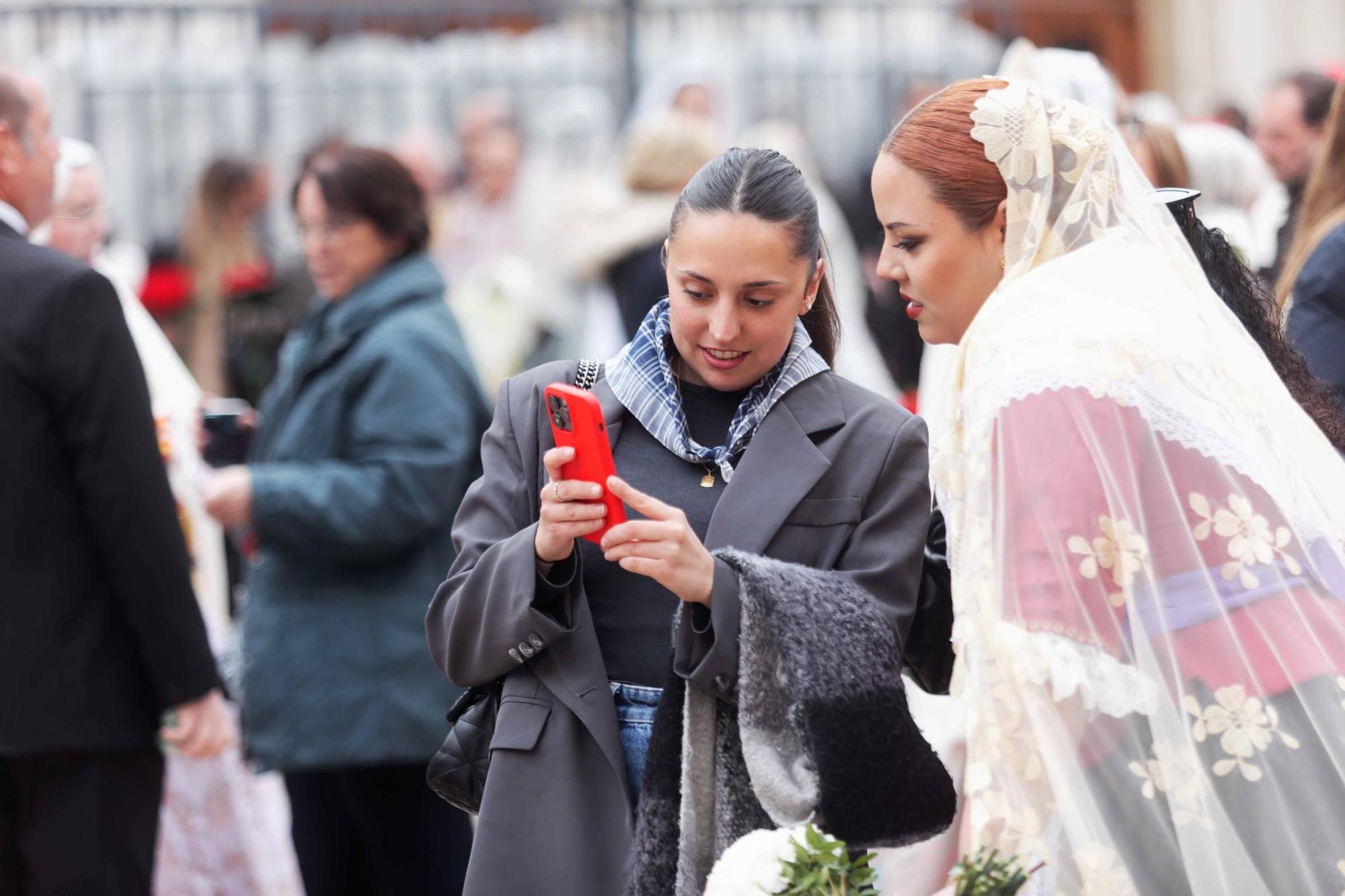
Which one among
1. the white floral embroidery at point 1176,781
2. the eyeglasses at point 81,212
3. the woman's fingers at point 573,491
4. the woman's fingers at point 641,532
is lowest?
the white floral embroidery at point 1176,781

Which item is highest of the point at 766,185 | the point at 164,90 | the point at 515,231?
the point at 766,185

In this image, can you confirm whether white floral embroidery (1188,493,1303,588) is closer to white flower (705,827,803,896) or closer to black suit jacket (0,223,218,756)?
white flower (705,827,803,896)

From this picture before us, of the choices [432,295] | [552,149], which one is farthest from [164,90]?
[432,295]

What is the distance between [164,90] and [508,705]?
679 centimetres

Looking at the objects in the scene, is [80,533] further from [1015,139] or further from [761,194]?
[1015,139]

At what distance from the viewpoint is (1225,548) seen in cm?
232

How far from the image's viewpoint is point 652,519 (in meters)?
2.30

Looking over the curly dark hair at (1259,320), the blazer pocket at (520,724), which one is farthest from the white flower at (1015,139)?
the blazer pocket at (520,724)

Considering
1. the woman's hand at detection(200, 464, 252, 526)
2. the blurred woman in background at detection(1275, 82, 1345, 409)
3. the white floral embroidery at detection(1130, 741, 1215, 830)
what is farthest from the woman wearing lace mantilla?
the woman's hand at detection(200, 464, 252, 526)

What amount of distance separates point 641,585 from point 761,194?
2.01 feet

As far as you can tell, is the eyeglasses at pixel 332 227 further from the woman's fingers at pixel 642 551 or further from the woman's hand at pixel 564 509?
the woman's fingers at pixel 642 551

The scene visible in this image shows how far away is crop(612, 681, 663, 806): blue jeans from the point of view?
8.15 feet

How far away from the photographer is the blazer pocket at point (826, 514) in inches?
97.1

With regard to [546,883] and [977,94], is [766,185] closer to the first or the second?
[977,94]
